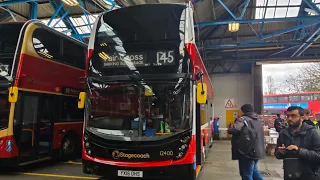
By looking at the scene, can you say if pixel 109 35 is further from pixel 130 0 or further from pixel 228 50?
pixel 228 50

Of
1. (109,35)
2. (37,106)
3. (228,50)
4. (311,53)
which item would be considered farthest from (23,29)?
(311,53)

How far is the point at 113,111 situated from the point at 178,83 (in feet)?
4.77

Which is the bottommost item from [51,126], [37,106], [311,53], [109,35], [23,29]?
[51,126]

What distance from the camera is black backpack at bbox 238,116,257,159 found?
5094 millimetres

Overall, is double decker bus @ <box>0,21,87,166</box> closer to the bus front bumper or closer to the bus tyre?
the bus tyre

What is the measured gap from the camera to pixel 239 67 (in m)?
20.3

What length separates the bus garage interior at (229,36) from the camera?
11.5 m

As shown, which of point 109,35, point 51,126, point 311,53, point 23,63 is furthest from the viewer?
point 311,53

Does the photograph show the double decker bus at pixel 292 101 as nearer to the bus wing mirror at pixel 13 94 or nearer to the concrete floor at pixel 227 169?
the concrete floor at pixel 227 169

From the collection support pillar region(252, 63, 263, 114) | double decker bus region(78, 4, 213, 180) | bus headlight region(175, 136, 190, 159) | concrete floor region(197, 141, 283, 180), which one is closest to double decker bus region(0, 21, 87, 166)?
double decker bus region(78, 4, 213, 180)

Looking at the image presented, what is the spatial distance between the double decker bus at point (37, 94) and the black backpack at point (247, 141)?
17.2ft

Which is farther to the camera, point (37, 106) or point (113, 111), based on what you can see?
point (37, 106)

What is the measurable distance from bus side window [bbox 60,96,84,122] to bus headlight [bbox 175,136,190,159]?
4.96m

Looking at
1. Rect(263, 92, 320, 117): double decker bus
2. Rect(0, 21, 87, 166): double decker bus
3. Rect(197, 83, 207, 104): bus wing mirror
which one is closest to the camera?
Rect(197, 83, 207, 104): bus wing mirror
